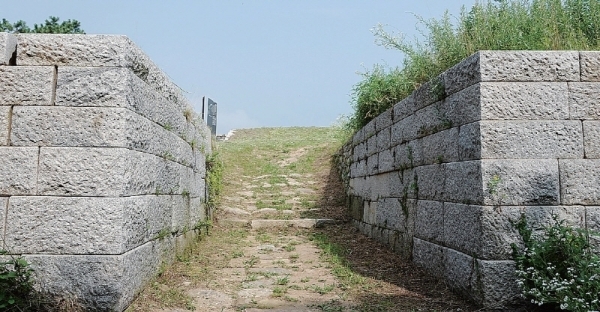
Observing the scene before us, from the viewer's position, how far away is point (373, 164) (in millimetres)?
7125

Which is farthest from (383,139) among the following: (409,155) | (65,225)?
(65,225)

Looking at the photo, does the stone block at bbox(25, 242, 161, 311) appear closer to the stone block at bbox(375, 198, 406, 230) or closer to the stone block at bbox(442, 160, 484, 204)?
the stone block at bbox(442, 160, 484, 204)

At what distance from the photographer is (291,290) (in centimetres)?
457

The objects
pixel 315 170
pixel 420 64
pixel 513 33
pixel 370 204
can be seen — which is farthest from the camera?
pixel 315 170

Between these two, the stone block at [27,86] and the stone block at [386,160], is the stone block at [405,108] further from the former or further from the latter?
the stone block at [27,86]

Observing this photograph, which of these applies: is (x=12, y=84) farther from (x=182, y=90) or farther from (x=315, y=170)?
(x=315, y=170)

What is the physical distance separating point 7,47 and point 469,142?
3.52 metres

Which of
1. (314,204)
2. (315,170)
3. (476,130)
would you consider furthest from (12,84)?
(315,170)

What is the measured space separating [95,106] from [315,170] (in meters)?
8.10

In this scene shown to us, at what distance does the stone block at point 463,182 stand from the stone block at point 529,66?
0.70m

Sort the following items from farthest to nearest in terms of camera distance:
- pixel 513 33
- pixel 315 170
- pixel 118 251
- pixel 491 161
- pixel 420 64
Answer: pixel 315 170 → pixel 420 64 → pixel 513 33 → pixel 491 161 → pixel 118 251

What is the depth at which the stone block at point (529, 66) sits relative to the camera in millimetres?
3734

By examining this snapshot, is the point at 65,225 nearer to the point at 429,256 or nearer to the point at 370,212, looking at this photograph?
the point at 429,256

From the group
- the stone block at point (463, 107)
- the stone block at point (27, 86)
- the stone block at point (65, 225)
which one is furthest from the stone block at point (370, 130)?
the stone block at point (27, 86)
